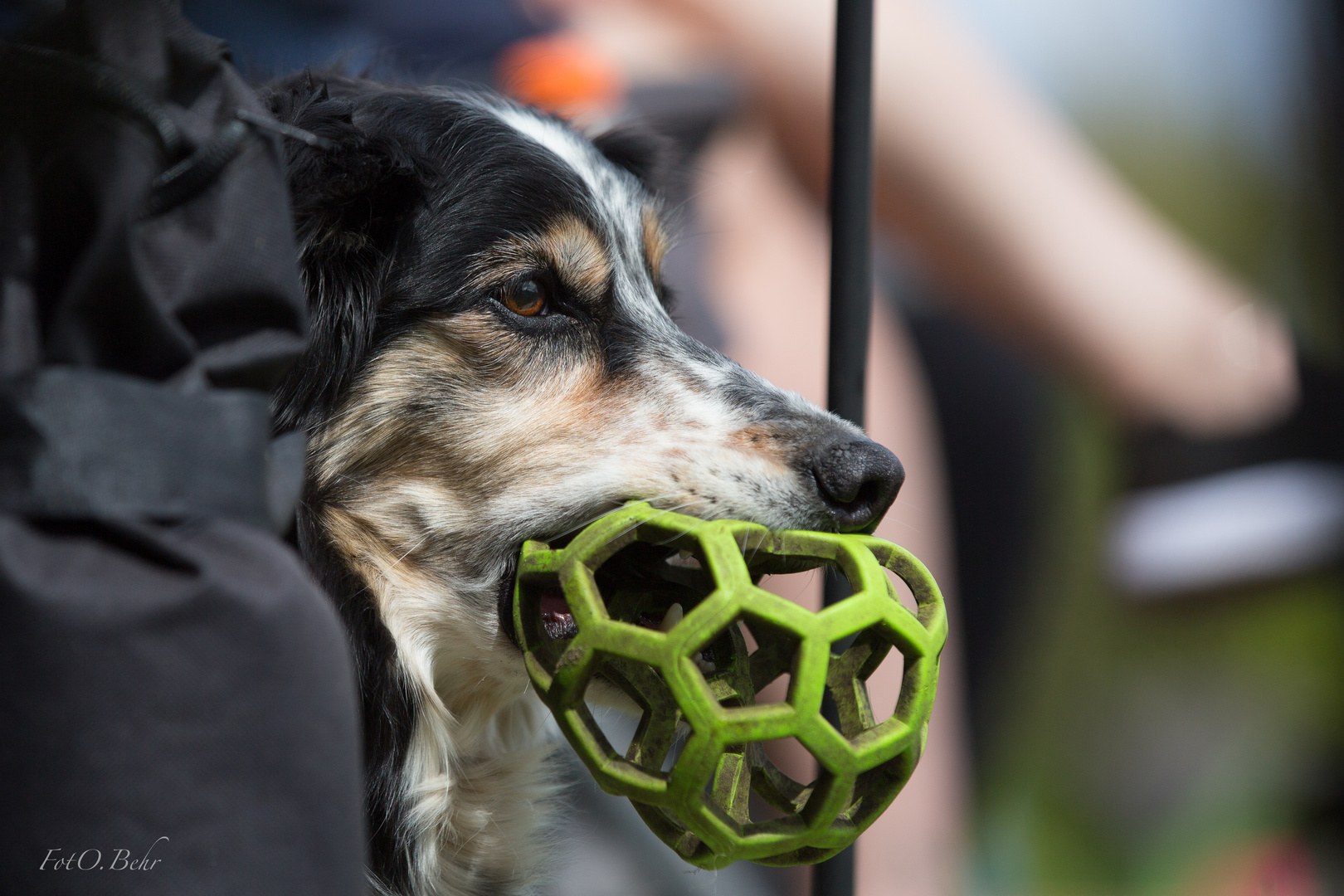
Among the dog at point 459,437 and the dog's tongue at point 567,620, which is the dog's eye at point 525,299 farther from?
the dog's tongue at point 567,620

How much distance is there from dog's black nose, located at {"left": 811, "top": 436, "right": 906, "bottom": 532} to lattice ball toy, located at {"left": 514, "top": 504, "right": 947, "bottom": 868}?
0.34ft

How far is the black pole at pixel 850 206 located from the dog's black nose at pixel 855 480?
0.12 metres

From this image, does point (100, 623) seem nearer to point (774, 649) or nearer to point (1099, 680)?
point (774, 649)

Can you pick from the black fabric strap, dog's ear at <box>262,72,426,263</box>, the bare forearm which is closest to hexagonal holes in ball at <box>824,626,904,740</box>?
the black fabric strap

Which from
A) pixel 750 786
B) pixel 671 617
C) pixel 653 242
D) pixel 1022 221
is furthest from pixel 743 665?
pixel 1022 221

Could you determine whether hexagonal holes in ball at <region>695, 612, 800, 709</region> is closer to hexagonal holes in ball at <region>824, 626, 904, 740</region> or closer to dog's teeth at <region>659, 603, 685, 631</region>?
hexagonal holes in ball at <region>824, 626, 904, 740</region>

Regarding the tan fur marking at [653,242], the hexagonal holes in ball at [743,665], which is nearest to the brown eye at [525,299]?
the tan fur marking at [653,242]

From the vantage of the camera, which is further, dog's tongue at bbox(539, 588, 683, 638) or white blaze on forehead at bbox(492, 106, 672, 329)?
white blaze on forehead at bbox(492, 106, 672, 329)

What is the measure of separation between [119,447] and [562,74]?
1763 millimetres

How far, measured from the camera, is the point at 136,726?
1.75 ft

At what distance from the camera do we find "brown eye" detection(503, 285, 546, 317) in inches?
49.4

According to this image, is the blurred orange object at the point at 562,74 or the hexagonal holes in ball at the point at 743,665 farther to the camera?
the blurred orange object at the point at 562,74

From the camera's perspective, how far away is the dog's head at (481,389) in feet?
3.54

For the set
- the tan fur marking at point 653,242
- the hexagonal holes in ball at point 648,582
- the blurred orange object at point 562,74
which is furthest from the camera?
the blurred orange object at point 562,74
